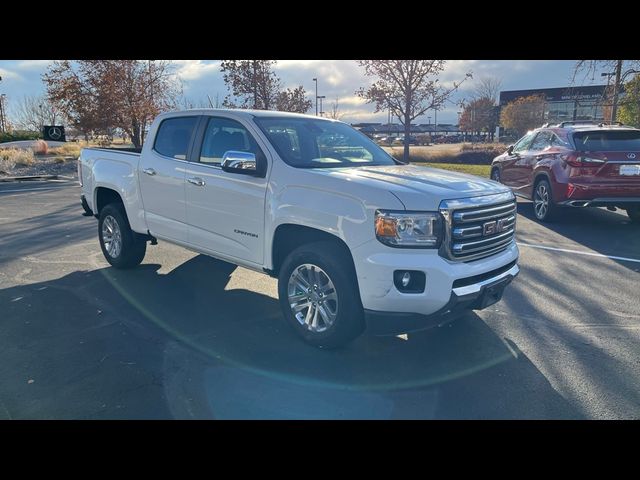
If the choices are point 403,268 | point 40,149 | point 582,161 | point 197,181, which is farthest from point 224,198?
point 40,149

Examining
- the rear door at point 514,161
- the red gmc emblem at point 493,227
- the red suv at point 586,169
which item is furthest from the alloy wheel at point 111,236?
the rear door at point 514,161

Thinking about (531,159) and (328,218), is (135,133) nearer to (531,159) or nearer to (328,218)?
(531,159)

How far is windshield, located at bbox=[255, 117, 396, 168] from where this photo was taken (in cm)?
453

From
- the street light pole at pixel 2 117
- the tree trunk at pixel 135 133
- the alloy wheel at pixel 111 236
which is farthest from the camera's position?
the street light pole at pixel 2 117

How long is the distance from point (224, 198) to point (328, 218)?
4.48 feet

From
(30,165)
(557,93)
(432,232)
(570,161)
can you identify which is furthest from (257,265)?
(557,93)

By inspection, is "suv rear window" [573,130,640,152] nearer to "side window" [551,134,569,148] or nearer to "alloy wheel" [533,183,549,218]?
"side window" [551,134,569,148]

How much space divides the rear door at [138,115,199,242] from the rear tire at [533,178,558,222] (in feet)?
22.3

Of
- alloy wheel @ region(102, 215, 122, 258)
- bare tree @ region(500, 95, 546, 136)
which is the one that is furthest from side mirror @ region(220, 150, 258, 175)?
bare tree @ region(500, 95, 546, 136)

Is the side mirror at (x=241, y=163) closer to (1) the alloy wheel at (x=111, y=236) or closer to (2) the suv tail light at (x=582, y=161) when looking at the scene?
(1) the alloy wheel at (x=111, y=236)

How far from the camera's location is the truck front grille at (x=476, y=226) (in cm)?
360

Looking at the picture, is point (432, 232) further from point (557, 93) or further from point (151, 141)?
point (557, 93)

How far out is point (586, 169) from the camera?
8219 mm

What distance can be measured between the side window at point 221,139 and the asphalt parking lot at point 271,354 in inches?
61.7
